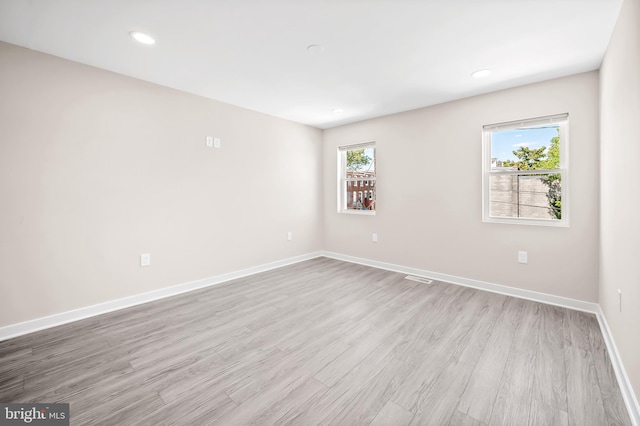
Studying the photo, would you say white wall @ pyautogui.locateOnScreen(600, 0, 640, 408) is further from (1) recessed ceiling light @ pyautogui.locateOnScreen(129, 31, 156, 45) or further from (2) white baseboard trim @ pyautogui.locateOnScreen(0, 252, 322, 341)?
(2) white baseboard trim @ pyautogui.locateOnScreen(0, 252, 322, 341)

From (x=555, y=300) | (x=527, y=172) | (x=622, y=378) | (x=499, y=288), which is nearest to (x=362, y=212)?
(x=499, y=288)

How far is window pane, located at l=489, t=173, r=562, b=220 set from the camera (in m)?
2.90

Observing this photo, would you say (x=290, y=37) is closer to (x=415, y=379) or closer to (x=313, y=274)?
(x=415, y=379)

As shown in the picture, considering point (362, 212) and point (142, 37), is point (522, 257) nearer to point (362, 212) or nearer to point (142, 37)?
point (362, 212)

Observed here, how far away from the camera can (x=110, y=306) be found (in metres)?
2.71

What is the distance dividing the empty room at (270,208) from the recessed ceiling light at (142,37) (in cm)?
2

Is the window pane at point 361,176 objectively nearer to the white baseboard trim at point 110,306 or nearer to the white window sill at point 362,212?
the white window sill at point 362,212

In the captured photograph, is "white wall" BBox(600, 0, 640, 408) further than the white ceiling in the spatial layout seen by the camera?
No

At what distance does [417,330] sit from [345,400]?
3.50 feet


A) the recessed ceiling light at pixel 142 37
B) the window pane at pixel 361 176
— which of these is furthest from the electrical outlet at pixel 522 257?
the recessed ceiling light at pixel 142 37

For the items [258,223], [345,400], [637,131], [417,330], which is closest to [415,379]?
[345,400]

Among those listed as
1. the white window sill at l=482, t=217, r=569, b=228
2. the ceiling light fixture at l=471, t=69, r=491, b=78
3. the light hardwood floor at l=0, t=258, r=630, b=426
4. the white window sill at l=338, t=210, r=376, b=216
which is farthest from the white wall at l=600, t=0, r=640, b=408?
the white window sill at l=338, t=210, r=376, b=216

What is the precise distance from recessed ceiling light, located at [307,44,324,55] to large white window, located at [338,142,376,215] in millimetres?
2282

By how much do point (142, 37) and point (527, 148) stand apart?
4.03 m
